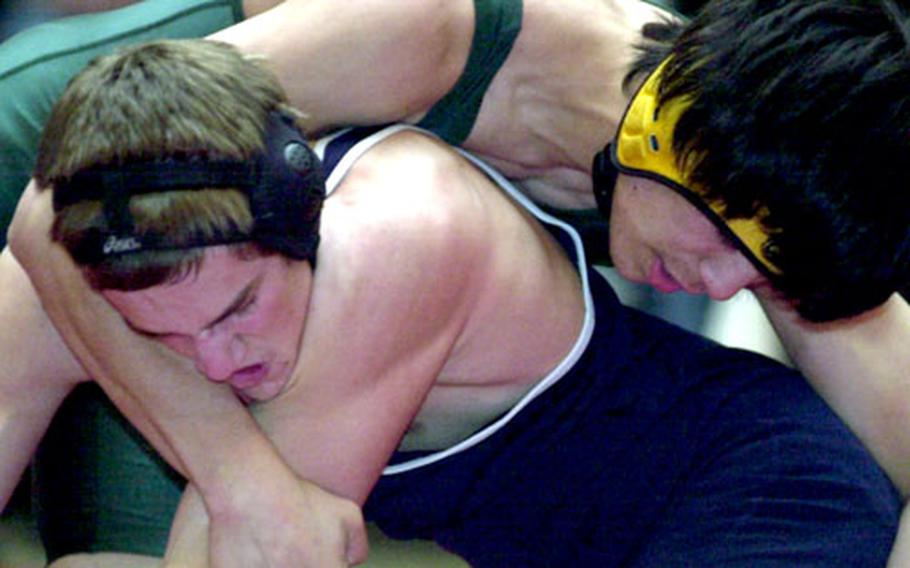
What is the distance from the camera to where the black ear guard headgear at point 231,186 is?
1.39 metres

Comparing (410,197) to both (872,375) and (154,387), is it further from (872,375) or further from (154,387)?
(872,375)

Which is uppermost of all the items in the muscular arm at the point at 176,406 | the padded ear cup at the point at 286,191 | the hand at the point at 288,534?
the padded ear cup at the point at 286,191

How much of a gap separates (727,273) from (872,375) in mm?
293

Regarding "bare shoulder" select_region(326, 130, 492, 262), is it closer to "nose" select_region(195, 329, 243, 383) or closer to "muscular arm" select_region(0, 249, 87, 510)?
"nose" select_region(195, 329, 243, 383)

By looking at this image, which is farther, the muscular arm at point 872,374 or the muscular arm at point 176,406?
the muscular arm at point 872,374

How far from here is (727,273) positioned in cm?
167

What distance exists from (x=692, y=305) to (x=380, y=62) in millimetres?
879

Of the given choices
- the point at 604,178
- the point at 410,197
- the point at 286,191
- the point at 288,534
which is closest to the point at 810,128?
the point at 604,178

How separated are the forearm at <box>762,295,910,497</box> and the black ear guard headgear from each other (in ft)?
2.24

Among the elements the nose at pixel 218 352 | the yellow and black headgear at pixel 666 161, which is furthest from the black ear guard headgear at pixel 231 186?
the yellow and black headgear at pixel 666 161

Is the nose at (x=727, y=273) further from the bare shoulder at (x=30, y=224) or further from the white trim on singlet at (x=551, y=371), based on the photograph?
the bare shoulder at (x=30, y=224)

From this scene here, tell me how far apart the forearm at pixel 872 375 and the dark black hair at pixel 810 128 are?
251 millimetres

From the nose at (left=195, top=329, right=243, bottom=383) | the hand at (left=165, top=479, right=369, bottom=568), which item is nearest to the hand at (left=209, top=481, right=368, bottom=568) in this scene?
the hand at (left=165, top=479, right=369, bottom=568)

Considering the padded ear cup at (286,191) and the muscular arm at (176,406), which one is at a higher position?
the padded ear cup at (286,191)
